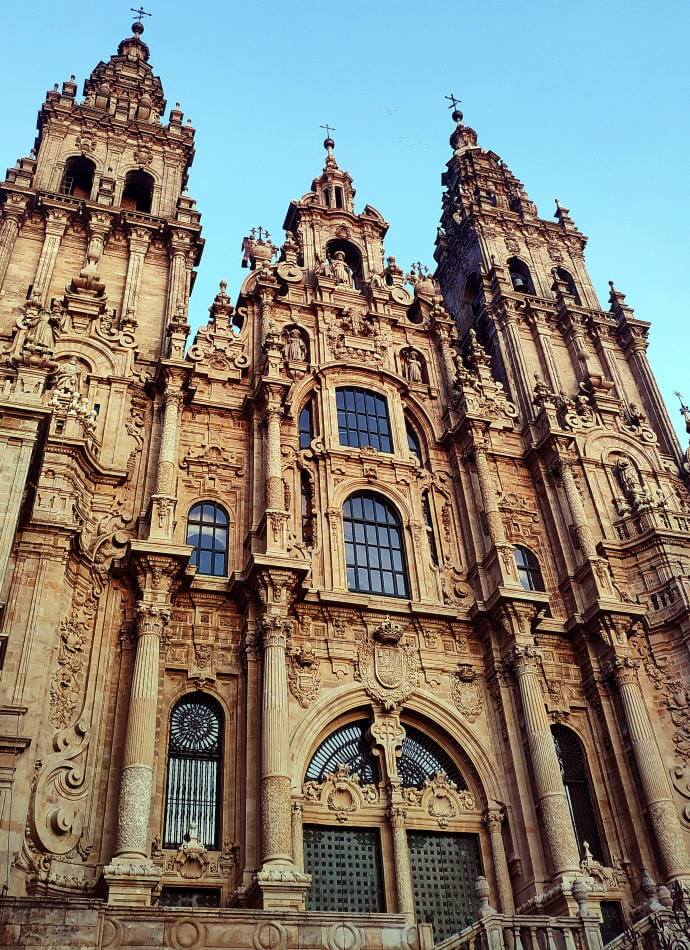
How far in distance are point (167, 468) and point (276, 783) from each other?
24.9ft

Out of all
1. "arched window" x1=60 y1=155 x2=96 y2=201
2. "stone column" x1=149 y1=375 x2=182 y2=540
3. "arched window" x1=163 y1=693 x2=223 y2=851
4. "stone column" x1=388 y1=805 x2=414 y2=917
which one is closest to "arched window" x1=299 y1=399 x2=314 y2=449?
"stone column" x1=149 y1=375 x2=182 y2=540

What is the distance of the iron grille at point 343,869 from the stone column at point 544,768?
3473 mm

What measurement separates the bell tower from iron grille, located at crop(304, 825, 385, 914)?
14148 millimetres

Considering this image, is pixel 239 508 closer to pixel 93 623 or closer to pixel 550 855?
pixel 93 623

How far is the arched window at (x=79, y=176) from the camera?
28609 mm

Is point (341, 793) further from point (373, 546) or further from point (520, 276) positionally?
point (520, 276)

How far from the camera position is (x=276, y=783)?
1608cm

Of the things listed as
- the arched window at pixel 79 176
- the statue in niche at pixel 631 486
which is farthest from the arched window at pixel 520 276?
the arched window at pixel 79 176

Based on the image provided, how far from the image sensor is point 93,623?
1755 centimetres

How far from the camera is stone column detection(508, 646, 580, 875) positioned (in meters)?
17.1

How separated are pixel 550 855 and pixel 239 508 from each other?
10256 millimetres

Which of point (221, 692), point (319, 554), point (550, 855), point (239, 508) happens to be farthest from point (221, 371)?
point (550, 855)

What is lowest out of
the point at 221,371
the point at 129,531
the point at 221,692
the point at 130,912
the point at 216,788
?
the point at 130,912

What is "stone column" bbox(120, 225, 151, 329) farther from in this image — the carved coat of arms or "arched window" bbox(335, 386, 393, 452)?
the carved coat of arms
